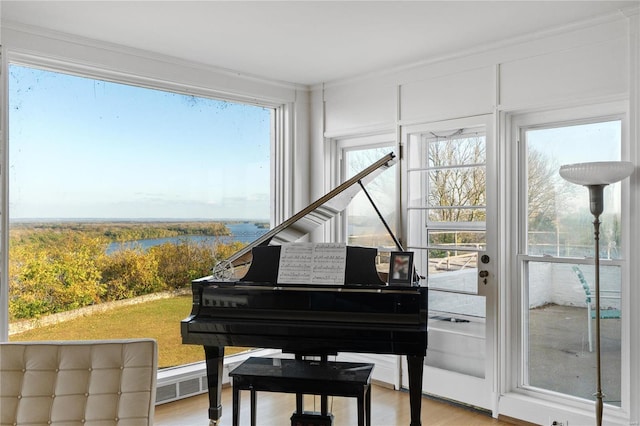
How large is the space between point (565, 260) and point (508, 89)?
121 cm

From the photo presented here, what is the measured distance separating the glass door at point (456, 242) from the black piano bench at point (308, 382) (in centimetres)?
123

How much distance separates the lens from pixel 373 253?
327 centimetres

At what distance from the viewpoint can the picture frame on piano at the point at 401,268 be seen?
3.25 metres

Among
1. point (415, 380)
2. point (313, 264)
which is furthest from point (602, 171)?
point (313, 264)

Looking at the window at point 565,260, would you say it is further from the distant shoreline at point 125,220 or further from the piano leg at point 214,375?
the distant shoreline at point 125,220

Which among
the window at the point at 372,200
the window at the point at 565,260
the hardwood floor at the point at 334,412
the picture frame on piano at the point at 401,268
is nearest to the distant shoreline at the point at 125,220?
the window at the point at 372,200

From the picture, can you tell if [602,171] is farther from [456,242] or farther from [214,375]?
[214,375]

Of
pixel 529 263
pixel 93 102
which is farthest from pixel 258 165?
pixel 529 263

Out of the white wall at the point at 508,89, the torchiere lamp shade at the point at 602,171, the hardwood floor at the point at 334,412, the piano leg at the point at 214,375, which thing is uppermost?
the white wall at the point at 508,89

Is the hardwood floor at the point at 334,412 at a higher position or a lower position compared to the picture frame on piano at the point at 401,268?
lower

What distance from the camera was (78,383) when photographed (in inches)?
92.7

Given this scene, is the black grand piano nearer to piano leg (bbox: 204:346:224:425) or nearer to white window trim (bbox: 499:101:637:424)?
piano leg (bbox: 204:346:224:425)

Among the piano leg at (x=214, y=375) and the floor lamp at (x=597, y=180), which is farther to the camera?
the piano leg at (x=214, y=375)

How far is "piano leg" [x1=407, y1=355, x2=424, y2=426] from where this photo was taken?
119 inches
